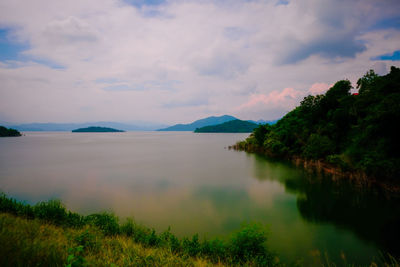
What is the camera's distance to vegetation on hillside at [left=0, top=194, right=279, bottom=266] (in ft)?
12.0

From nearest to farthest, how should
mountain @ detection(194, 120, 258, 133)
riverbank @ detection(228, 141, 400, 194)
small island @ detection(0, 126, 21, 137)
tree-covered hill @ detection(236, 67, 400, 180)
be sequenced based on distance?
1. tree-covered hill @ detection(236, 67, 400, 180)
2. riverbank @ detection(228, 141, 400, 194)
3. small island @ detection(0, 126, 21, 137)
4. mountain @ detection(194, 120, 258, 133)

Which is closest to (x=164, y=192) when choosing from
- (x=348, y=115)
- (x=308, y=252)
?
(x=308, y=252)

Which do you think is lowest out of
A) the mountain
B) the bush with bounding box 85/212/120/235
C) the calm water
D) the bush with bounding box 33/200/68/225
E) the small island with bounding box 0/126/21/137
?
the calm water

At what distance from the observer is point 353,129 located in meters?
15.6

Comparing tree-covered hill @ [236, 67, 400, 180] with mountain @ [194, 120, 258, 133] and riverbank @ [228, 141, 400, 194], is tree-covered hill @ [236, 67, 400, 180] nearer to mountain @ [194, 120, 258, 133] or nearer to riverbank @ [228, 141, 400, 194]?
riverbank @ [228, 141, 400, 194]

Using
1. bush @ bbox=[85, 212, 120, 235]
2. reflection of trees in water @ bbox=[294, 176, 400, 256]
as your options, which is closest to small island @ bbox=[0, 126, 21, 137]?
bush @ bbox=[85, 212, 120, 235]

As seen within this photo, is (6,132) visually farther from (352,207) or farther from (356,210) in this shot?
Answer: (356,210)

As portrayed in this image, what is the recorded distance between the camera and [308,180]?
15969 millimetres

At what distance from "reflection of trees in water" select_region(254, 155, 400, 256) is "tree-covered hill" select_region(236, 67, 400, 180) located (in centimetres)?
182

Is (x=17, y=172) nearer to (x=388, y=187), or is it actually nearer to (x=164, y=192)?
(x=164, y=192)

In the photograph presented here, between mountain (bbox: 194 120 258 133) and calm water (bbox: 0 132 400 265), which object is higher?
mountain (bbox: 194 120 258 133)

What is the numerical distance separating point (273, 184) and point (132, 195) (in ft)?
36.9

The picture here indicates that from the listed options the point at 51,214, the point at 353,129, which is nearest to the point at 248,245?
the point at 51,214

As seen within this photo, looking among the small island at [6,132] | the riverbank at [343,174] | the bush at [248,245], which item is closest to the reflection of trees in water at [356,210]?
the riverbank at [343,174]
